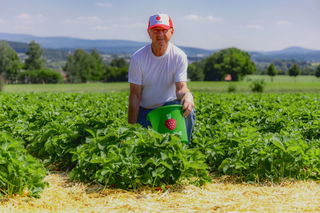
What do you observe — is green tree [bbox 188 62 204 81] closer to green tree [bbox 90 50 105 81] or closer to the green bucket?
green tree [bbox 90 50 105 81]

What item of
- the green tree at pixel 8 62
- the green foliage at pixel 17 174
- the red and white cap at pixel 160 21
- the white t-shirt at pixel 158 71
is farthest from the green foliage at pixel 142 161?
the green tree at pixel 8 62

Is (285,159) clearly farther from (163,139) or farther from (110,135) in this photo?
(110,135)

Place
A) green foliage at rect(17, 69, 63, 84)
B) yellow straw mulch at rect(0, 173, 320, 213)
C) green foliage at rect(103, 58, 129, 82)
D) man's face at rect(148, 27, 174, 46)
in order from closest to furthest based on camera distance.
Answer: yellow straw mulch at rect(0, 173, 320, 213)
man's face at rect(148, 27, 174, 46)
green foliage at rect(17, 69, 63, 84)
green foliage at rect(103, 58, 129, 82)

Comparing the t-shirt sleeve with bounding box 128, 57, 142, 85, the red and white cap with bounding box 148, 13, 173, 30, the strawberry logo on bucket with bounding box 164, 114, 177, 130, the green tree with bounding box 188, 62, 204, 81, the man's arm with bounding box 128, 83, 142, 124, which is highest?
the red and white cap with bounding box 148, 13, 173, 30

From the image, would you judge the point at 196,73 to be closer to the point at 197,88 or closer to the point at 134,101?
the point at 197,88

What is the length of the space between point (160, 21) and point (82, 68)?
9492 centimetres

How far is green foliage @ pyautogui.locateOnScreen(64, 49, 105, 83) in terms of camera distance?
9712 centimetres

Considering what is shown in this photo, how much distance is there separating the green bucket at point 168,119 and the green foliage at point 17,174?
4.70 ft

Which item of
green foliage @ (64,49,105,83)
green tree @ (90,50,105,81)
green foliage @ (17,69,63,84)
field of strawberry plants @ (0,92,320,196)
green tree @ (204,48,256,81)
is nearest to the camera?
field of strawberry plants @ (0,92,320,196)

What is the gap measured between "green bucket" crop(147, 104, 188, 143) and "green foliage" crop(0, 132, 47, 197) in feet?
4.70

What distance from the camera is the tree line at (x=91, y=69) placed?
8788cm

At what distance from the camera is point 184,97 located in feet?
16.7

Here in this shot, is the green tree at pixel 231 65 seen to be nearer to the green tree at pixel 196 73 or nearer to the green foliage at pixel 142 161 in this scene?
the green tree at pixel 196 73

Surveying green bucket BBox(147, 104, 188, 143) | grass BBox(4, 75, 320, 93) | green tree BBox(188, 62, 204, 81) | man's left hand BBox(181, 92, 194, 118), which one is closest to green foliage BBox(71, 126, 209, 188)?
green bucket BBox(147, 104, 188, 143)
